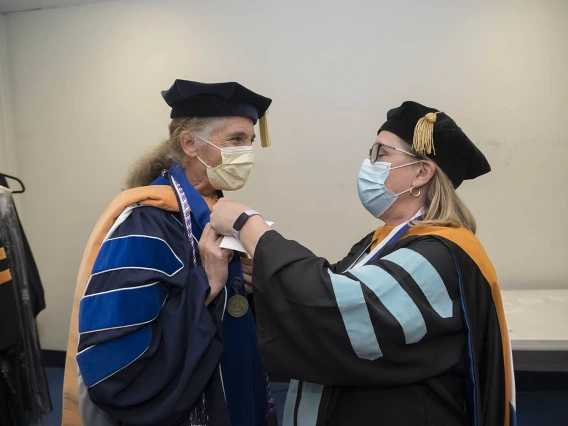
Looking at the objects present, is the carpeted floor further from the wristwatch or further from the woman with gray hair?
the wristwatch

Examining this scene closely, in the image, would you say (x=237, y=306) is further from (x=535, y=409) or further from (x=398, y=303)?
(x=535, y=409)

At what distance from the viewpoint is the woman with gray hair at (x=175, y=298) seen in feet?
4.04

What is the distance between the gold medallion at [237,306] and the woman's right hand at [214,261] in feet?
0.44

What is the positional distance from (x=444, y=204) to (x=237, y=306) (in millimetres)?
774

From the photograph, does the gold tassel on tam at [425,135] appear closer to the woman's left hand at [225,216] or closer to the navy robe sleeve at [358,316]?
the navy robe sleeve at [358,316]

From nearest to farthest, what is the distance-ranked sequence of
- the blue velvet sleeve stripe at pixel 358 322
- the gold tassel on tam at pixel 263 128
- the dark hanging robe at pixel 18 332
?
the blue velvet sleeve stripe at pixel 358 322 < the gold tassel on tam at pixel 263 128 < the dark hanging robe at pixel 18 332

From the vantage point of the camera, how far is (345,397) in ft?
4.31

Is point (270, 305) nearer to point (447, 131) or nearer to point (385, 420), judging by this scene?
point (385, 420)

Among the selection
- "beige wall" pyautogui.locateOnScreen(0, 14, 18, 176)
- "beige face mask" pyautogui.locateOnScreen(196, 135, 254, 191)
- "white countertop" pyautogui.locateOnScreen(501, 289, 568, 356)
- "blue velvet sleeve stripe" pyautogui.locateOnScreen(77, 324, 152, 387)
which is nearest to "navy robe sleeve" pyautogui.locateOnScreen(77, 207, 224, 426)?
"blue velvet sleeve stripe" pyautogui.locateOnScreen(77, 324, 152, 387)

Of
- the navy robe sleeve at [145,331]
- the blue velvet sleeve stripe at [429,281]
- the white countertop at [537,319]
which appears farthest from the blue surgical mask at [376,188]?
the white countertop at [537,319]

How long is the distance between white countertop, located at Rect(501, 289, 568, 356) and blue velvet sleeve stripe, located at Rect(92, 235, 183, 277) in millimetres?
1966

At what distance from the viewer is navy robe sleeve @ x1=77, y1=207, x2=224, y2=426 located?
1.22m

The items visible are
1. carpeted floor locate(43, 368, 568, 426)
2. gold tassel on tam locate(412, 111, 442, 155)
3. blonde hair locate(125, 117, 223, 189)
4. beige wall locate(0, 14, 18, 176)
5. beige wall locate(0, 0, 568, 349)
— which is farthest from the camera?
beige wall locate(0, 14, 18, 176)

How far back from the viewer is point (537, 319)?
2639 mm
